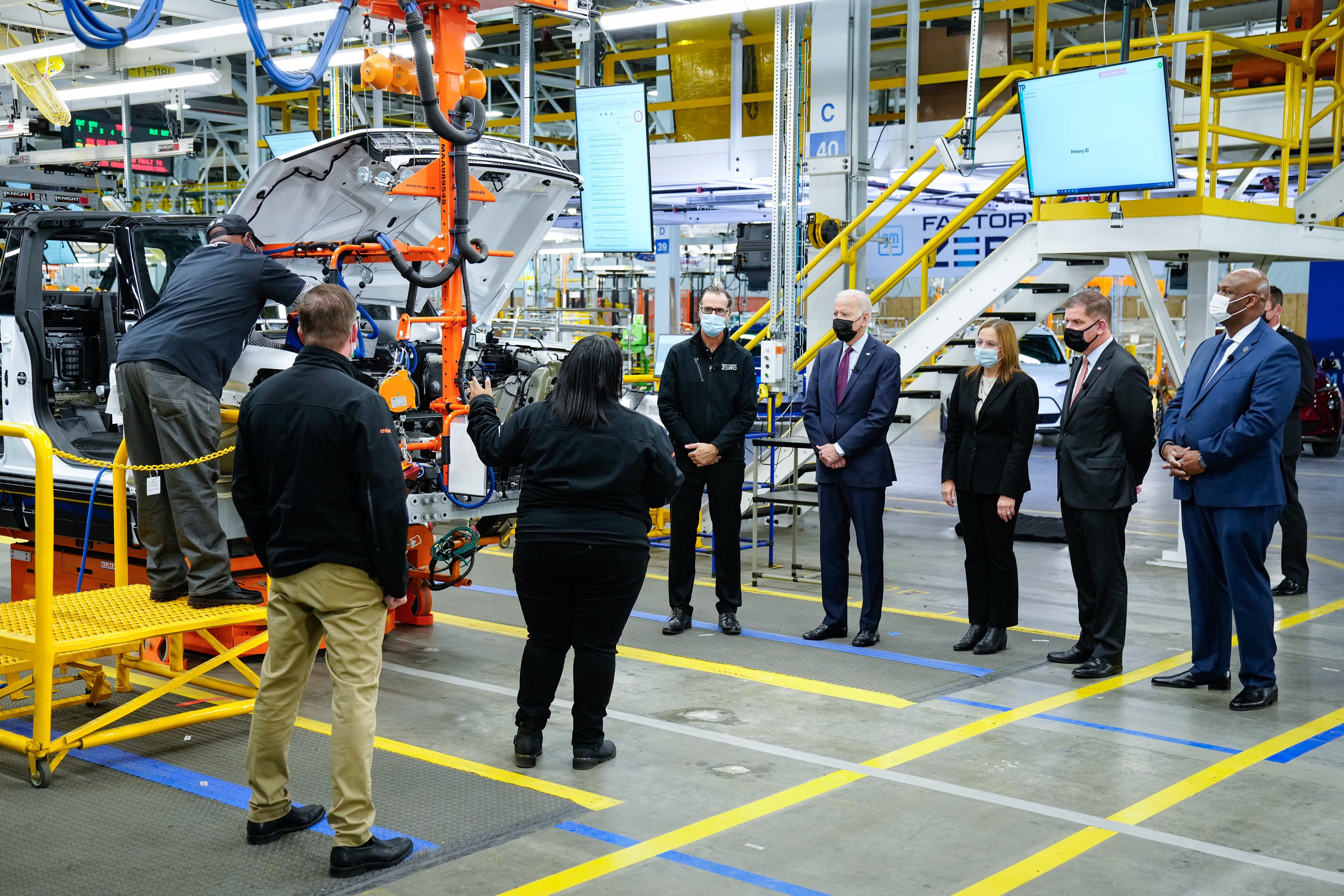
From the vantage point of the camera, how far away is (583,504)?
173 inches

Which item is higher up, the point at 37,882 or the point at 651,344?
the point at 651,344

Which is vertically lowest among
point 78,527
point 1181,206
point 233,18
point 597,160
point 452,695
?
point 452,695

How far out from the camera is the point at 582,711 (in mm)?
4699

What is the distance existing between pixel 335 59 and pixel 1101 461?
9418 millimetres

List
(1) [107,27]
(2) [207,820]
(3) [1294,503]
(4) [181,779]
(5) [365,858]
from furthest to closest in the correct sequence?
(3) [1294,503]
(1) [107,27]
(4) [181,779]
(2) [207,820]
(5) [365,858]

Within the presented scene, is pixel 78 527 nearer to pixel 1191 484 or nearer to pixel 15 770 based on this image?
pixel 15 770

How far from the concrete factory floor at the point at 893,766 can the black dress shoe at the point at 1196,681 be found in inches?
2.0

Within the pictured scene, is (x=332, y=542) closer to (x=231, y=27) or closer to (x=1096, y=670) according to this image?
(x=1096, y=670)

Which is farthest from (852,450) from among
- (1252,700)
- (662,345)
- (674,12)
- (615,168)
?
(662,345)

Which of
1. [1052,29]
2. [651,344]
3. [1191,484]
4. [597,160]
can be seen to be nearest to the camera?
[1191,484]

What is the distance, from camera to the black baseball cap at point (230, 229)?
5414 millimetres

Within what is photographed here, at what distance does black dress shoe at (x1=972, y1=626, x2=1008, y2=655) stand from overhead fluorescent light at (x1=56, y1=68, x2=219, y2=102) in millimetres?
11132

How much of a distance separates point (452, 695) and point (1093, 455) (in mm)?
3285

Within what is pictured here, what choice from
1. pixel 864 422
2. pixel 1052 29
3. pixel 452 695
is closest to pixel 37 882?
pixel 452 695
